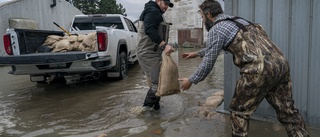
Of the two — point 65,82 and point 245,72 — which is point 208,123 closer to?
point 245,72

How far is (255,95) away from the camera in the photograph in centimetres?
246

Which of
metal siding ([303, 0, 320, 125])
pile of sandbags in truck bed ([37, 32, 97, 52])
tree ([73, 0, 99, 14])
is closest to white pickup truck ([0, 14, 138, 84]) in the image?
pile of sandbags in truck bed ([37, 32, 97, 52])

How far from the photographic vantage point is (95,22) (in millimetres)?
8281

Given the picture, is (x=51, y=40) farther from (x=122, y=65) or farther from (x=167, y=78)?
(x=167, y=78)

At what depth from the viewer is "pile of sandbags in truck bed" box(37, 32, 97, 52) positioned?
19.6 feet

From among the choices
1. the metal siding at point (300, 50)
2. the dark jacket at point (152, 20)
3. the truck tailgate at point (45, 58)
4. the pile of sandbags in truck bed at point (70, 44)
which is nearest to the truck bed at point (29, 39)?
the pile of sandbags in truck bed at point (70, 44)

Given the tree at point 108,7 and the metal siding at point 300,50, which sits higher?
the tree at point 108,7

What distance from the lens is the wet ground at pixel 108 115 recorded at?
3.50 metres

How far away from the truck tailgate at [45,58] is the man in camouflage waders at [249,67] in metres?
3.20

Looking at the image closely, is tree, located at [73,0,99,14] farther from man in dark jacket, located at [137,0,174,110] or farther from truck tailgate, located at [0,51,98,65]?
man in dark jacket, located at [137,0,174,110]

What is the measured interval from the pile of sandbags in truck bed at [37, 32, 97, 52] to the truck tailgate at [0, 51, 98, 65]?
20.8 inches

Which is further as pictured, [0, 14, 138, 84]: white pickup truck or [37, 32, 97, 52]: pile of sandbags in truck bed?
[37, 32, 97, 52]: pile of sandbags in truck bed

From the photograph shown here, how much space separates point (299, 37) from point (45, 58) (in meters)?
4.36

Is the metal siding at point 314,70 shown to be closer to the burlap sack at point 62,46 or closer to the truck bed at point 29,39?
the burlap sack at point 62,46
